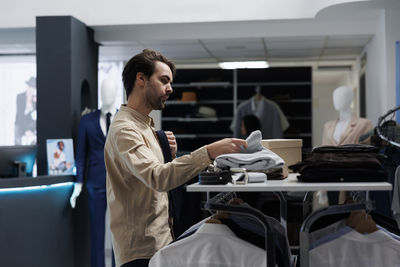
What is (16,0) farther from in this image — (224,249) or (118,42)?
(224,249)

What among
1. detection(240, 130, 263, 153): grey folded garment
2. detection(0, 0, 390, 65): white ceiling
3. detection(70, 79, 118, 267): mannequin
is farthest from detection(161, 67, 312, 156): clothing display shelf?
detection(240, 130, 263, 153): grey folded garment

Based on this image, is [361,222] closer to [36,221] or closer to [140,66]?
[140,66]

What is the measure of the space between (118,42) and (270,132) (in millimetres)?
2634

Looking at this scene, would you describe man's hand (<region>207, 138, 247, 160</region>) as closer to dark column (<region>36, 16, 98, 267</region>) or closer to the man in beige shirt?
the man in beige shirt

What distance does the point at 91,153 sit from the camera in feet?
18.0

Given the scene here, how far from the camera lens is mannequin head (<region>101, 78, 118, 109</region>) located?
5750 mm

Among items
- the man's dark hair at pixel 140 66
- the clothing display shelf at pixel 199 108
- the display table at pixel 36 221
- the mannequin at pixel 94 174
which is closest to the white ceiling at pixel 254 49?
the clothing display shelf at pixel 199 108

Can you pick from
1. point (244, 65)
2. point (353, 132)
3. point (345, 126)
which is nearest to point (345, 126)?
point (345, 126)

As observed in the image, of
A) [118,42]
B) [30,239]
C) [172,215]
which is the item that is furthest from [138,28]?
[172,215]

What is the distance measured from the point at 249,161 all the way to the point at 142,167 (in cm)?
A: 38

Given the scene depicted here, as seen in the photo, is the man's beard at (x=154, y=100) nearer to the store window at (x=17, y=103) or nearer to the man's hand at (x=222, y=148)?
the man's hand at (x=222, y=148)

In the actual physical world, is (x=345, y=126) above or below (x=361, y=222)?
above

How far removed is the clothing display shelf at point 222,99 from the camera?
9625 millimetres

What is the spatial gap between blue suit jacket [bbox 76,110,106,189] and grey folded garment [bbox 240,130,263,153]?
348 centimetres
